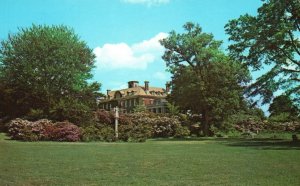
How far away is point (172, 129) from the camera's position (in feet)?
152

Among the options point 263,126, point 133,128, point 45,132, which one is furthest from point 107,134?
point 263,126

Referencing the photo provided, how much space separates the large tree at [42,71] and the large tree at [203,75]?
1024cm

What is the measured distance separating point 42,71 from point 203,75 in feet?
60.3

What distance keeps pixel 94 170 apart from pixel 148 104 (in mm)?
97621

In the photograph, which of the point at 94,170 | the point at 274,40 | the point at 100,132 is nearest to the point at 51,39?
the point at 100,132

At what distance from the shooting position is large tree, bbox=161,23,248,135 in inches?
1841

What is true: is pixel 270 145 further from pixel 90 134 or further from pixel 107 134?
pixel 90 134

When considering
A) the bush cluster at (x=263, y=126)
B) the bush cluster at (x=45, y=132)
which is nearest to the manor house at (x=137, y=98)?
the bush cluster at (x=263, y=126)

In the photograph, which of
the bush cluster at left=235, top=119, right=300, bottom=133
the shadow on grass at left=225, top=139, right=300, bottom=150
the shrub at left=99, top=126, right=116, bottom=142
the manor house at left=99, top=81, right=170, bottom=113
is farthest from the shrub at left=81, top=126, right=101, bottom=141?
the manor house at left=99, top=81, right=170, bottom=113

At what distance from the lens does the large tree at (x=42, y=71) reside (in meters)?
41.0

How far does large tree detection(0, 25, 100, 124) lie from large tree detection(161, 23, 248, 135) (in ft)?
33.6

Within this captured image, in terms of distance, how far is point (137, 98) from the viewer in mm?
108562

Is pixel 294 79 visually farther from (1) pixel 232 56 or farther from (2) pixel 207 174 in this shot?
(2) pixel 207 174

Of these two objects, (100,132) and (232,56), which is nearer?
(232,56)
